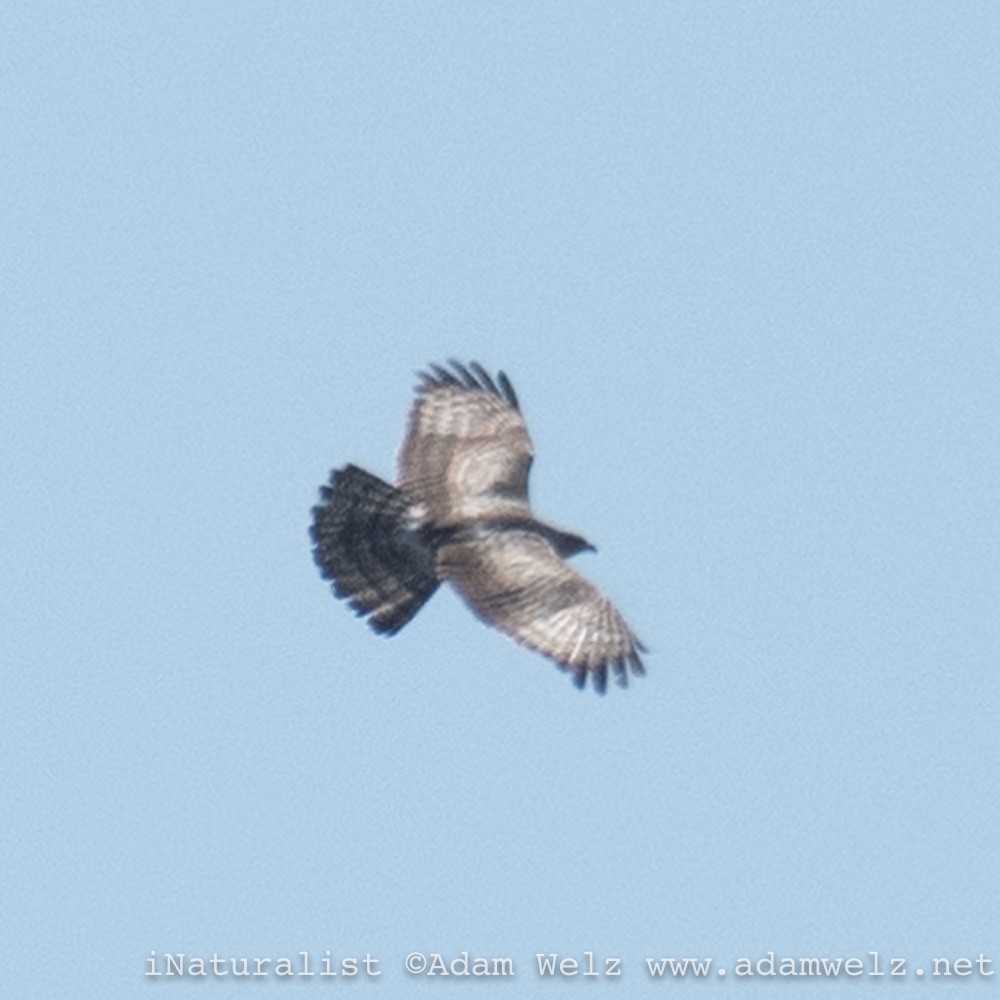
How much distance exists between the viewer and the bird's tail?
20.2m

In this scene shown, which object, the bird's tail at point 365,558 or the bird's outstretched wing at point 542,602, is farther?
the bird's tail at point 365,558

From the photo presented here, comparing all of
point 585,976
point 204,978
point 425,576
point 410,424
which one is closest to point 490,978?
point 585,976

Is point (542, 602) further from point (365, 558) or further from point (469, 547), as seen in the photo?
point (365, 558)

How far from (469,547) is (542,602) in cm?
88

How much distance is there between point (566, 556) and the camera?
68.2 feet

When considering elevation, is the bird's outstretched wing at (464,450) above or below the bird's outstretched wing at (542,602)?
above

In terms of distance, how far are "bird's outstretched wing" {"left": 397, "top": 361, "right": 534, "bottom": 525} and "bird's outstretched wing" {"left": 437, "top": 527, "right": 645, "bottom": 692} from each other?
0.45 m

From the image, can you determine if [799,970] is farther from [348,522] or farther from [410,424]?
[410,424]

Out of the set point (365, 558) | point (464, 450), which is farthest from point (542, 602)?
point (464, 450)

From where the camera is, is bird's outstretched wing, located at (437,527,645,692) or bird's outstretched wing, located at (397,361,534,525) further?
bird's outstretched wing, located at (397,361,534,525)

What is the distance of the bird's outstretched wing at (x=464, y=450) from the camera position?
20.7 meters

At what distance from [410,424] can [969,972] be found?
6876mm

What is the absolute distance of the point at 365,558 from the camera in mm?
20219

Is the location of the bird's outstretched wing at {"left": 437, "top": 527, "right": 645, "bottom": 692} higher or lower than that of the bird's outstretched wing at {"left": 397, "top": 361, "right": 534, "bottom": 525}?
lower
